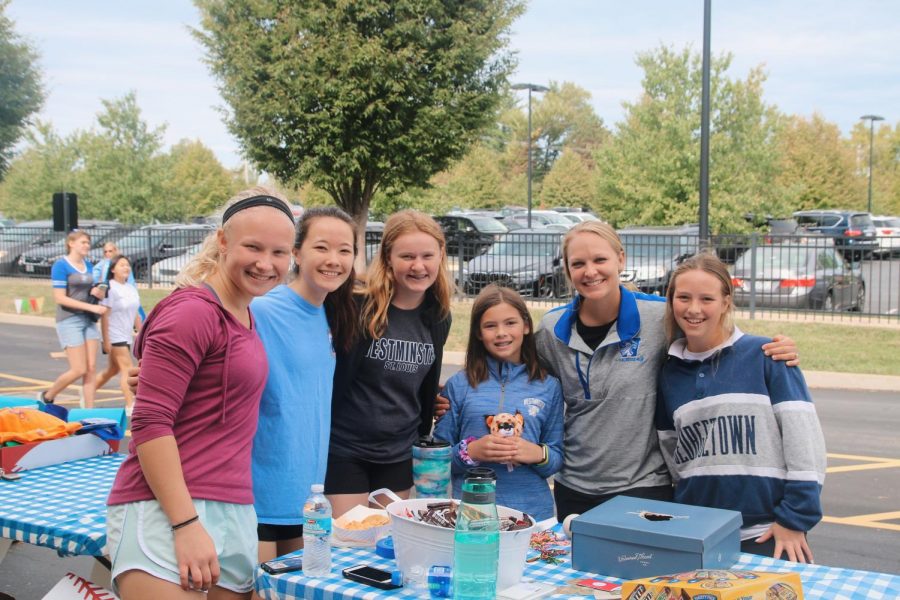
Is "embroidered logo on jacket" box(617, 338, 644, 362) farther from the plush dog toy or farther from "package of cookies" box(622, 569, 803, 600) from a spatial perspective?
"package of cookies" box(622, 569, 803, 600)

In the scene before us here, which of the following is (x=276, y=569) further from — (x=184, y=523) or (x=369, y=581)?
(x=184, y=523)

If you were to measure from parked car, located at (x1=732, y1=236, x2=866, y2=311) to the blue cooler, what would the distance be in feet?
49.7

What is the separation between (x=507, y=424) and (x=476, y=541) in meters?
1.09

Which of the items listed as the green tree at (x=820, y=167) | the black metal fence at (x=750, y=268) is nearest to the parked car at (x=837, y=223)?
the green tree at (x=820, y=167)

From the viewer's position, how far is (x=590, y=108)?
86.4 meters

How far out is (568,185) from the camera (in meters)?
61.6

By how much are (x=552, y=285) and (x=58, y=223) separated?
33.9ft

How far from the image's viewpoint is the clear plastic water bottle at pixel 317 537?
263 centimetres

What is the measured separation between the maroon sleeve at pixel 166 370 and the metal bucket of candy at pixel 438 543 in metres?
0.73

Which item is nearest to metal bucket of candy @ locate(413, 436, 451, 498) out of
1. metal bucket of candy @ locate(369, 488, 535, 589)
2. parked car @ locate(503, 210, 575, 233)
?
metal bucket of candy @ locate(369, 488, 535, 589)

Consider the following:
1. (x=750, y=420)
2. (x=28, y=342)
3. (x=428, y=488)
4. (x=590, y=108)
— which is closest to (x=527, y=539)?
(x=428, y=488)

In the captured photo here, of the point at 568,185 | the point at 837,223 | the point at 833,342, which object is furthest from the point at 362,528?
the point at 568,185

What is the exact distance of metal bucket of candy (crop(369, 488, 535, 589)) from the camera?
254 cm

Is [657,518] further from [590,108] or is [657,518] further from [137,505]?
[590,108]
